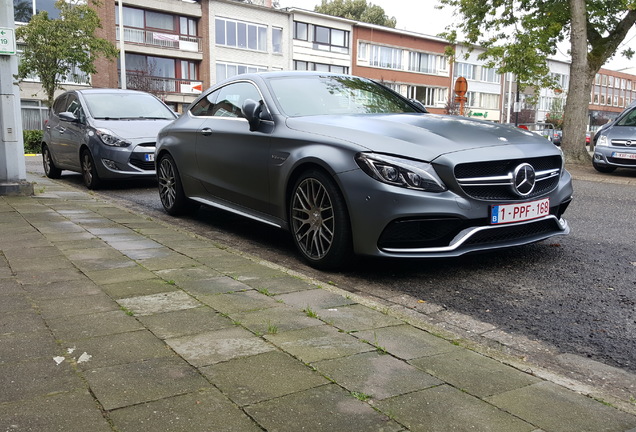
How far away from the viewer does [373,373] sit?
255cm

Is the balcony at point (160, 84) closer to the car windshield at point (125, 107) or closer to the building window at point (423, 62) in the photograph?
the building window at point (423, 62)

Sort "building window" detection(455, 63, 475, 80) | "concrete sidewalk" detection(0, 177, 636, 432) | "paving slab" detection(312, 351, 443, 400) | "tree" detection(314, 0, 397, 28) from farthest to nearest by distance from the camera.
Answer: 1. "tree" detection(314, 0, 397, 28)
2. "building window" detection(455, 63, 475, 80)
3. "paving slab" detection(312, 351, 443, 400)
4. "concrete sidewalk" detection(0, 177, 636, 432)

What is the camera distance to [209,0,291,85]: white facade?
45.8m

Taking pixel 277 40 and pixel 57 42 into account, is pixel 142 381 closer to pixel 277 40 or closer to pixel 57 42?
pixel 57 42

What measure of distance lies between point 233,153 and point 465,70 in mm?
64209

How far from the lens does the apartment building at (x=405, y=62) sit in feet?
180

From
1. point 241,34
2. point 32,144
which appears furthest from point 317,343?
point 241,34

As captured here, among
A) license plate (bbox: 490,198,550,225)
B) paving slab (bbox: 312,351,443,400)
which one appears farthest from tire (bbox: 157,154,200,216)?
paving slab (bbox: 312,351,443,400)

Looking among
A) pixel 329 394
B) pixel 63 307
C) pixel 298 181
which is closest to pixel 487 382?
pixel 329 394

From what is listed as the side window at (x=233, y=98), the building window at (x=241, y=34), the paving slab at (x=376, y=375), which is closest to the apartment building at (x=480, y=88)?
the building window at (x=241, y=34)

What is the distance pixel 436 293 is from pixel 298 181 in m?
1.39

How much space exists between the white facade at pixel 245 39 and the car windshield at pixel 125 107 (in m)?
34.7

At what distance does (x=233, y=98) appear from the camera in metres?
6.06

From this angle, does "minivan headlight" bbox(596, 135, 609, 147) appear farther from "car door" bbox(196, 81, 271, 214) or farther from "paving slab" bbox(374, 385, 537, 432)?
"paving slab" bbox(374, 385, 537, 432)
